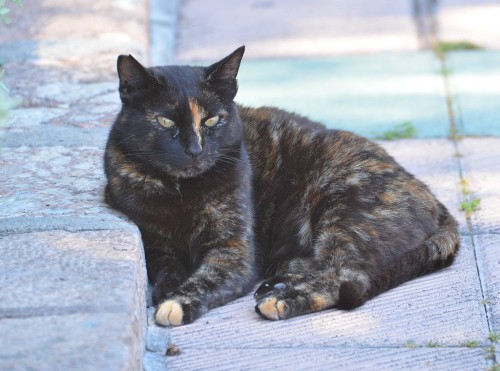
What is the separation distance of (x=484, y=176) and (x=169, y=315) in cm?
258

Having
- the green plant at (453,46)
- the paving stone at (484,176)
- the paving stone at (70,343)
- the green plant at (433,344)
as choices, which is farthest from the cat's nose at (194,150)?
the green plant at (453,46)

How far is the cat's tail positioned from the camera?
4.04 m

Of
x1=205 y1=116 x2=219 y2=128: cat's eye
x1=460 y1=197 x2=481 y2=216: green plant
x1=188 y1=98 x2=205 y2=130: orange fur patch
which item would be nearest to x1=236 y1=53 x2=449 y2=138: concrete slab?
x1=460 y1=197 x2=481 y2=216: green plant

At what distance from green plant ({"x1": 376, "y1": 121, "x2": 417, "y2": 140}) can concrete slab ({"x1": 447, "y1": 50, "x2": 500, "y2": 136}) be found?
34 centimetres

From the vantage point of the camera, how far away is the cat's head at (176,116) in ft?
13.5

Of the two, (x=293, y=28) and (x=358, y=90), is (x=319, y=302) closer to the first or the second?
(x=358, y=90)

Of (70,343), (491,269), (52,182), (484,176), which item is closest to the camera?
(70,343)

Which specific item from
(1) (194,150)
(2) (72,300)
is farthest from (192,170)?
(2) (72,300)

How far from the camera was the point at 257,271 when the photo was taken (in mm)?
4398

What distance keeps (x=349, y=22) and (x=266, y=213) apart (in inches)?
190

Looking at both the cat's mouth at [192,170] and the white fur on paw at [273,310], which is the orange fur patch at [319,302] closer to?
the white fur on paw at [273,310]

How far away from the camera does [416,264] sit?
4.28 m

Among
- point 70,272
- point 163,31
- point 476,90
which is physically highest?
point 70,272

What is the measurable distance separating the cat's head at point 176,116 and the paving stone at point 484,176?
157 cm
